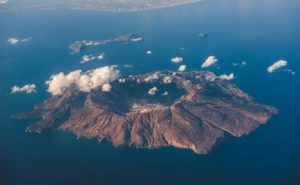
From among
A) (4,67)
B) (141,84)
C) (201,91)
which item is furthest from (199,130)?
(4,67)

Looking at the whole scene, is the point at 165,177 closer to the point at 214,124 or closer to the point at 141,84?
the point at 214,124

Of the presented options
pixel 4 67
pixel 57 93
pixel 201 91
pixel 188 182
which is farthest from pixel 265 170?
pixel 4 67

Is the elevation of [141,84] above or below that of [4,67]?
above

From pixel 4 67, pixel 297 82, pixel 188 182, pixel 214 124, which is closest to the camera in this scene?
pixel 188 182

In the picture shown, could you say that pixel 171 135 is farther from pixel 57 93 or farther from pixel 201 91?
pixel 57 93

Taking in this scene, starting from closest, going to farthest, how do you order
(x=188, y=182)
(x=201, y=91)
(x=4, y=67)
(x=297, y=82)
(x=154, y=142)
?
(x=188, y=182)
(x=154, y=142)
(x=201, y=91)
(x=297, y=82)
(x=4, y=67)

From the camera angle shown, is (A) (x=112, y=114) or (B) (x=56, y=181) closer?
(B) (x=56, y=181)
